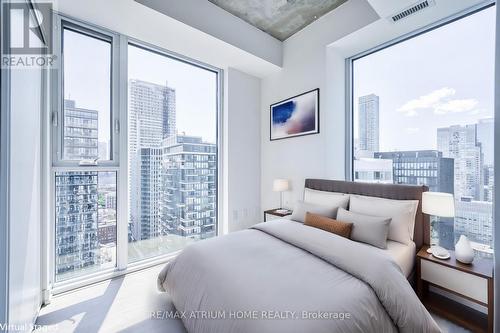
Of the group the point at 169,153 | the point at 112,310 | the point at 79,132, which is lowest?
the point at 112,310

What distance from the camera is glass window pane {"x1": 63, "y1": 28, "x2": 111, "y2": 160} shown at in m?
2.24

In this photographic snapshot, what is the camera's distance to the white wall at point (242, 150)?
134 inches

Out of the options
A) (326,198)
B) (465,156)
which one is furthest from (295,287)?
(465,156)

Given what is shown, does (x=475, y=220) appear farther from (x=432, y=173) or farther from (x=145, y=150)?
(x=145, y=150)

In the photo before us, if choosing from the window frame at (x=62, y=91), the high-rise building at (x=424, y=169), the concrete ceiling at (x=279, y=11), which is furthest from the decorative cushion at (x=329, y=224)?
the concrete ceiling at (x=279, y=11)

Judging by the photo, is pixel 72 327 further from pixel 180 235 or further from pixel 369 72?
pixel 369 72

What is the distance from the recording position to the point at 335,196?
251 centimetres

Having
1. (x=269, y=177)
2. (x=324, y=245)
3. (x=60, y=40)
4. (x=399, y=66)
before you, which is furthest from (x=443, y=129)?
(x=60, y=40)

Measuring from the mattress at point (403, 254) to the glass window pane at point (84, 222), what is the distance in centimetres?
292

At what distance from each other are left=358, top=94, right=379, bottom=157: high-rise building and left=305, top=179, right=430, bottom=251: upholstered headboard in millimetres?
585

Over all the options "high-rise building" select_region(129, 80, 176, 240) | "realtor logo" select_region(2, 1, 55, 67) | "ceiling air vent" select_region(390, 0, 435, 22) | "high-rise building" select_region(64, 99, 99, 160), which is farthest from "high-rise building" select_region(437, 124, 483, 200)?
"high-rise building" select_region(64, 99, 99, 160)

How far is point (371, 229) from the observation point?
6.20 ft

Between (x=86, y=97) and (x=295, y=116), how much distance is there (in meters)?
2.65

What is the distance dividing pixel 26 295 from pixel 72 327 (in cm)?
44
